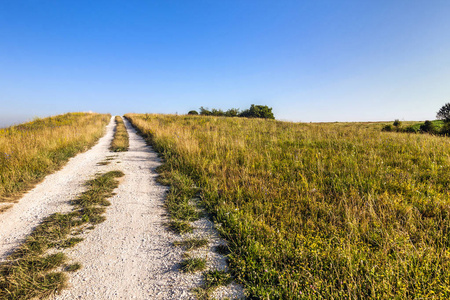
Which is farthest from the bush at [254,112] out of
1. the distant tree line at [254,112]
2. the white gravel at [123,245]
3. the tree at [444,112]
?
the white gravel at [123,245]

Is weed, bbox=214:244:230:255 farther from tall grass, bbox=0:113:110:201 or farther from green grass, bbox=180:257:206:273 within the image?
tall grass, bbox=0:113:110:201

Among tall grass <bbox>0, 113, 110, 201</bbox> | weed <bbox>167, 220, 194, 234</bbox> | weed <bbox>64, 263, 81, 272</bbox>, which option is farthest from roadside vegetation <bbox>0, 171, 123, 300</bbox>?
tall grass <bbox>0, 113, 110, 201</bbox>

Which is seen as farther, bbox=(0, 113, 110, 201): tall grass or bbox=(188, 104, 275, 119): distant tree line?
bbox=(188, 104, 275, 119): distant tree line

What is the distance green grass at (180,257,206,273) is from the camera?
8.09 feet

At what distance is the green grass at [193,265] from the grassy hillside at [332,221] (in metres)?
0.42

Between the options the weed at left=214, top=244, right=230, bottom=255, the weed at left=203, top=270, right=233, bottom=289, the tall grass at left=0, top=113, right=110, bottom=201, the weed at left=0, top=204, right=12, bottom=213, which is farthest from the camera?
the tall grass at left=0, top=113, right=110, bottom=201

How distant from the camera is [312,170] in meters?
5.38

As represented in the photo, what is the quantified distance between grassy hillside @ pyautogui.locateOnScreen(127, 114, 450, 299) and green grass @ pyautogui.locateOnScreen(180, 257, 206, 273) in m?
0.42

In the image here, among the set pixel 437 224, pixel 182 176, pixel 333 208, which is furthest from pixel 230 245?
pixel 437 224

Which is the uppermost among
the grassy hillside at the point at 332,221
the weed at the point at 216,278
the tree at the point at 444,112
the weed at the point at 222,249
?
the tree at the point at 444,112

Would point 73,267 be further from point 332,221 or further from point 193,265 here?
point 332,221

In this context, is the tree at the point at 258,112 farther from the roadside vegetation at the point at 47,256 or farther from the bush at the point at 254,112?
the roadside vegetation at the point at 47,256

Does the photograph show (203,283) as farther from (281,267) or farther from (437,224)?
(437,224)

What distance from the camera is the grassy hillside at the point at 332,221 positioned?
2146 millimetres
